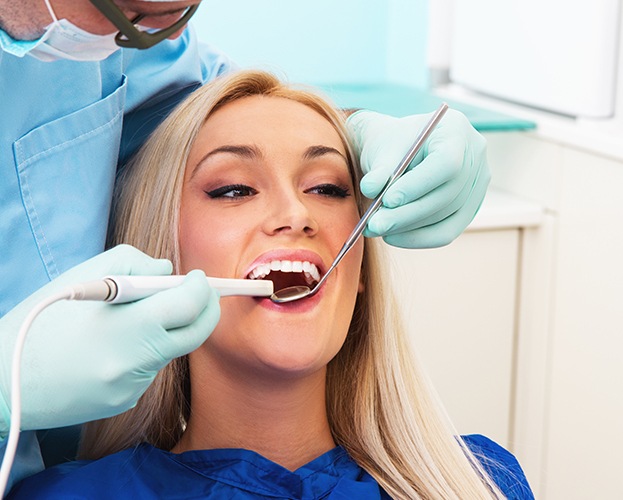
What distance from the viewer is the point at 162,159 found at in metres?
1.56

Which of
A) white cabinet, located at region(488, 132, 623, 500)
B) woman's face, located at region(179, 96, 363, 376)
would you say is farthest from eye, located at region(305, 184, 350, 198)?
white cabinet, located at region(488, 132, 623, 500)

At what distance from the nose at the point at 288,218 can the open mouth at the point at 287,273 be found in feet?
0.15

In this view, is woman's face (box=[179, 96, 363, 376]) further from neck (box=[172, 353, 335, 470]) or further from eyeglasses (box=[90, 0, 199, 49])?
eyeglasses (box=[90, 0, 199, 49])

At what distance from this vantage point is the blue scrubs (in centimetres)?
140

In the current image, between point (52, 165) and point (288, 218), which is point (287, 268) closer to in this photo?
point (288, 218)

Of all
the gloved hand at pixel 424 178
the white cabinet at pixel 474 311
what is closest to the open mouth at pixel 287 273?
the gloved hand at pixel 424 178

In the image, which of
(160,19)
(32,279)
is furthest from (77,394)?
(160,19)

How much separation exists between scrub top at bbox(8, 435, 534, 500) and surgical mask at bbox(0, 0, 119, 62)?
0.61 meters

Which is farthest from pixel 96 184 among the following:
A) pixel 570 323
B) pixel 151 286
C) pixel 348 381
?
pixel 570 323

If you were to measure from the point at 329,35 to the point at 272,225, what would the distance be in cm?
153

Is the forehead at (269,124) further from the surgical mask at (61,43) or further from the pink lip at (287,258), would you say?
the surgical mask at (61,43)

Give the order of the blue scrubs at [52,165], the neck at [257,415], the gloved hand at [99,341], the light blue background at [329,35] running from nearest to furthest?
the gloved hand at [99,341] < the blue scrubs at [52,165] < the neck at [257,415] < the light blue background at [329,35]

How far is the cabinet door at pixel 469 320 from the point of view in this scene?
2311 millimetres

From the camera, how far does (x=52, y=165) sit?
1.46m
